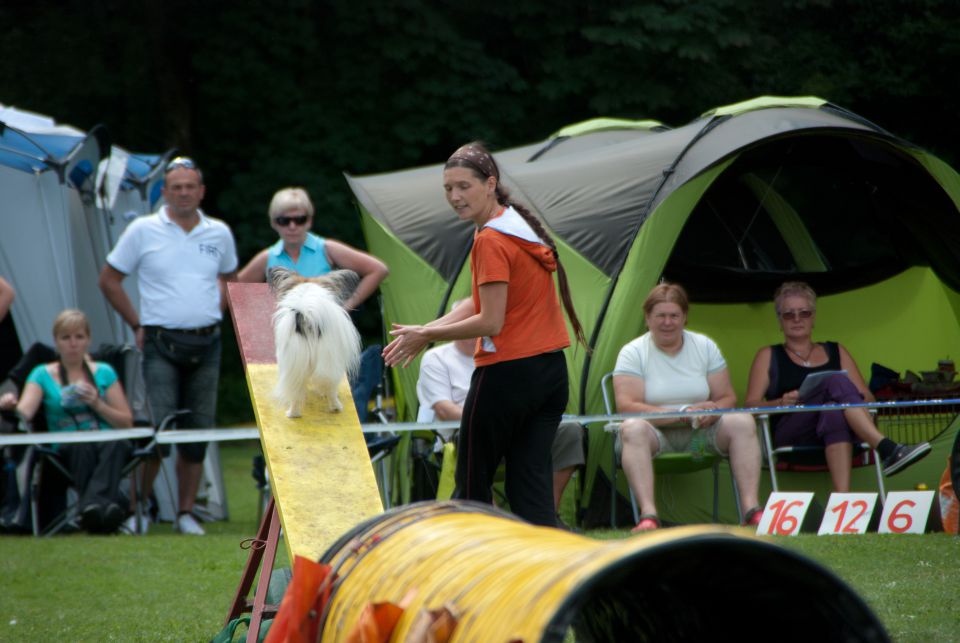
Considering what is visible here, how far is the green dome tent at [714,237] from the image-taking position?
6.82 metres

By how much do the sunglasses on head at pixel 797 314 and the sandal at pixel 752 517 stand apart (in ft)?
4.27

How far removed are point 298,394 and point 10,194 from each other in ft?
15.8

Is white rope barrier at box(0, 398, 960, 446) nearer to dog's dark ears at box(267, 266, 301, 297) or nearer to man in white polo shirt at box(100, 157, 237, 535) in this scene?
man in white polo shirt at box(100, 157, 237, 535)

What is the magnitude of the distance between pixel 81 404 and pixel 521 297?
3.94 meters

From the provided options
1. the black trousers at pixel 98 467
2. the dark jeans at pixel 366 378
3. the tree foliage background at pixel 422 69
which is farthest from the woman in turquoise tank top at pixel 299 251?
the tree foliage background at pixel 422 69

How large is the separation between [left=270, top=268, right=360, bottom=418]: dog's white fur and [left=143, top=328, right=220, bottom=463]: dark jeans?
2.58 meters

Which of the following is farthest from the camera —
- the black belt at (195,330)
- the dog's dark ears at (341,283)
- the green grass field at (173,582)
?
the black belt at (195,330)

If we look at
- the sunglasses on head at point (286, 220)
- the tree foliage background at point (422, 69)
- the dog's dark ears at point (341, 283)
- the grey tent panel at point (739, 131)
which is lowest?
the dog's dark ears at point (341, 283)

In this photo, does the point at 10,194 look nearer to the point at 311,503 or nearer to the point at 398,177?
the point at 398,177

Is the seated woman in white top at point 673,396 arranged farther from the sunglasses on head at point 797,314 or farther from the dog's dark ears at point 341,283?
the dog's dark ears at point 341,283

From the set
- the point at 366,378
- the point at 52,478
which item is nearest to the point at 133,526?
the point at 52,478

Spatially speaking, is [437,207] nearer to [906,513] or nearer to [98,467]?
[98,467]

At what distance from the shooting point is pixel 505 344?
403 centimetres

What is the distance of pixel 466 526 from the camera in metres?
3.19
